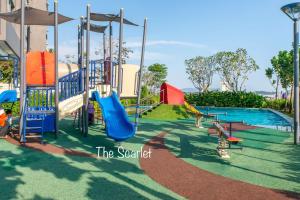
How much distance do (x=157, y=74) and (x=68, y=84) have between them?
67.6 metres

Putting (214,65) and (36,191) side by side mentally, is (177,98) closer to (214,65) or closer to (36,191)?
(36,191)

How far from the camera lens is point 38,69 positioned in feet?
48.5

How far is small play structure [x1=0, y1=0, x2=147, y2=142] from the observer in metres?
11.4

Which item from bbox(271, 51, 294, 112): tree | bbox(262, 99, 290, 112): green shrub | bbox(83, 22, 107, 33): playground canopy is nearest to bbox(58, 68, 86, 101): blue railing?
bbox(83, 22, 107, 33): playground canopy

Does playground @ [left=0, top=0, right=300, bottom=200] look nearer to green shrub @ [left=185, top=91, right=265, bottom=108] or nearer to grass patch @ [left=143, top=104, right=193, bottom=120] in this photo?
grass patch @ [left=143, top=104, right=193, bottom=120]

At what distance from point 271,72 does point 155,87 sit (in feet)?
111

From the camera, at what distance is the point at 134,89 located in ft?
55.5

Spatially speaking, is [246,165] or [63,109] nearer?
[246,165]

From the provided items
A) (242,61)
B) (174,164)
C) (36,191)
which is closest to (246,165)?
(174,164)

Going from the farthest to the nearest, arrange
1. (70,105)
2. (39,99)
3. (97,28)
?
1. (97,28)
2. (39,99)
3. (70,105)

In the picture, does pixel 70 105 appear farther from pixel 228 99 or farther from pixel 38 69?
pixel 228 99

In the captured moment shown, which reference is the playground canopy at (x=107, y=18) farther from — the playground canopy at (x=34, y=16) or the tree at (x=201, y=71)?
the tree at (x=201, y=71)

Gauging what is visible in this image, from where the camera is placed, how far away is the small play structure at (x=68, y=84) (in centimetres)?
1144

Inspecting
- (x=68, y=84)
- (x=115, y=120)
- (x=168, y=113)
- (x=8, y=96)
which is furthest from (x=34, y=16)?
(x=168, y=113)
